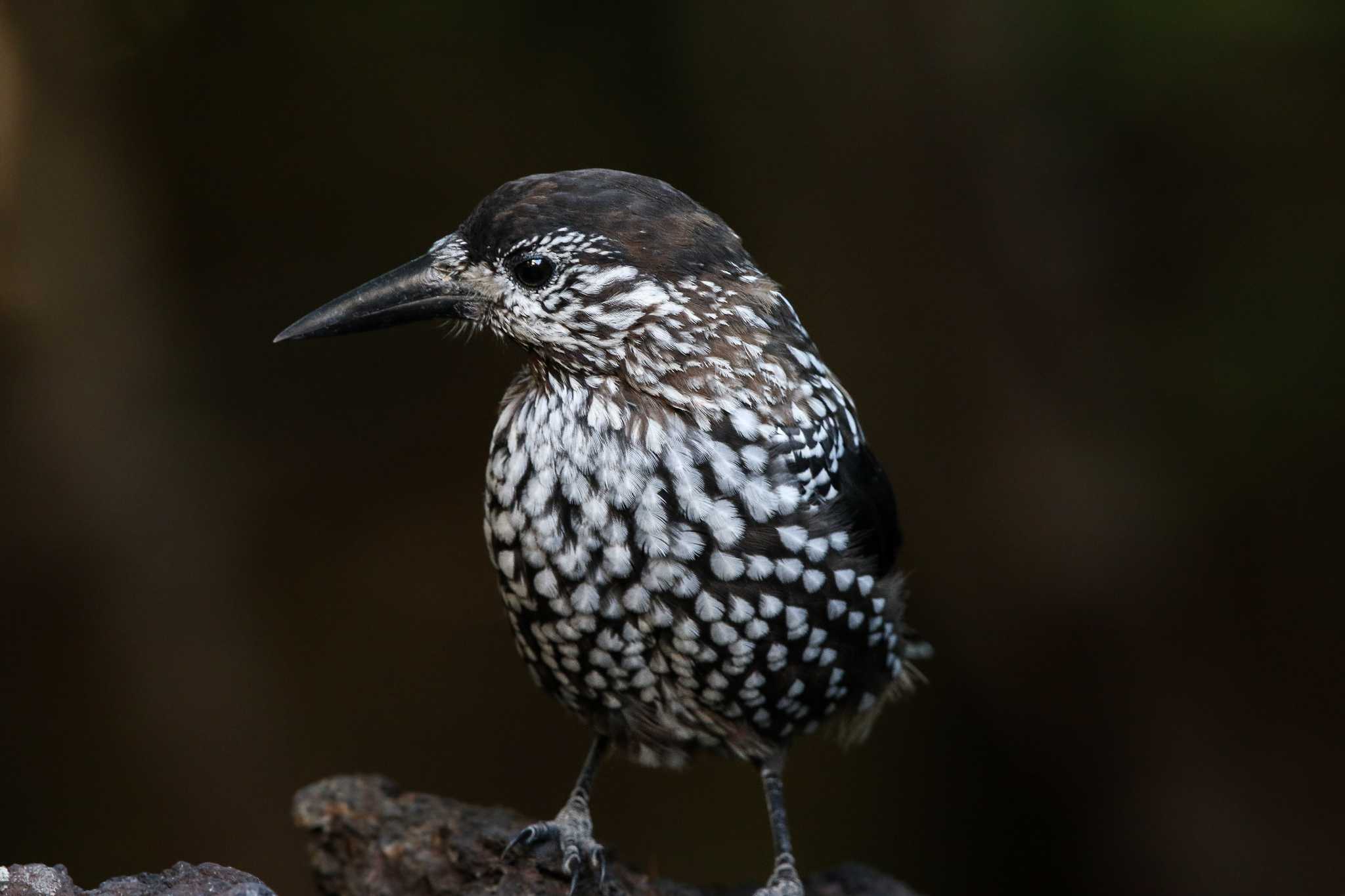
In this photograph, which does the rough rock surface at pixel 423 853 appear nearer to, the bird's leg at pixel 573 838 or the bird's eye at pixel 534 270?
the bird's leg at pixel 573 838

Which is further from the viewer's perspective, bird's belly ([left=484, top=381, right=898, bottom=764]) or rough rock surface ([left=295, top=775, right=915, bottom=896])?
rough rock surface ([left=295, top=775, right=915, bottom=896])

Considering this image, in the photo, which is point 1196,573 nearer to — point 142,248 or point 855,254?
point 855,254

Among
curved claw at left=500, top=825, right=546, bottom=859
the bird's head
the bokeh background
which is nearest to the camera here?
the bird's head

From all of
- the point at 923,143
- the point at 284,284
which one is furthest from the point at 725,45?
the point at 284,284

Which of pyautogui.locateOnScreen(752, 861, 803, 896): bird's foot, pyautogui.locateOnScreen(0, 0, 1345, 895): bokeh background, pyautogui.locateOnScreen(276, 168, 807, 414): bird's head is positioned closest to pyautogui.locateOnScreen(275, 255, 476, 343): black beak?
pyautogui.locateOnScreen(276, 168, 807, 414): bird's head

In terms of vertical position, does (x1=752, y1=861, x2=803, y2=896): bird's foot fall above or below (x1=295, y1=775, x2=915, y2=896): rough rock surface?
below

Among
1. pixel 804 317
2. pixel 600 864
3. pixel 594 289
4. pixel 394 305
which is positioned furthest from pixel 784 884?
pixel 804 317

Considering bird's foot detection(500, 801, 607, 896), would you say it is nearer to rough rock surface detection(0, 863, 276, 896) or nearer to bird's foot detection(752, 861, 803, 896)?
bird's foot detection(752, 861, 803, 896)

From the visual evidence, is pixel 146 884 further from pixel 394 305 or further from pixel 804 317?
pixel 804 317
